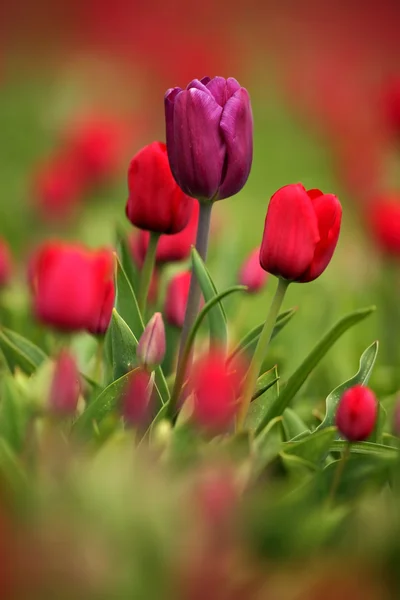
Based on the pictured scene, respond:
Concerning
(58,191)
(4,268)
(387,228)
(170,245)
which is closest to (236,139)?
(170,245)

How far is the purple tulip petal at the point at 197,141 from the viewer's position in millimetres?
896

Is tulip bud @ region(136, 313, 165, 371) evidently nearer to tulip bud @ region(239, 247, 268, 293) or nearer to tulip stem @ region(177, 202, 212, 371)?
tulip stem @ region(177, 202, 212, 371)

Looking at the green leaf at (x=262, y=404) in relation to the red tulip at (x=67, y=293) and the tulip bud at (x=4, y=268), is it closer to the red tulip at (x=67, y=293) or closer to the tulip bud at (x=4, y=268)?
the red tulip at (x=67, y=293)

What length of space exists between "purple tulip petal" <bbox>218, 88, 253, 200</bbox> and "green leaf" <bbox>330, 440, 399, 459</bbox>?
28 centimetres

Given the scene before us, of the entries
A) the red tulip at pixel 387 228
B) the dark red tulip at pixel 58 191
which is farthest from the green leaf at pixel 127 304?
the dark red tulip at pixel 58 191

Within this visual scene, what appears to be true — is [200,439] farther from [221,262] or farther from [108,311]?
[221,262]

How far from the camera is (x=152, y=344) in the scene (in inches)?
36.3

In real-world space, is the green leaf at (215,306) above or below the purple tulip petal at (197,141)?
below

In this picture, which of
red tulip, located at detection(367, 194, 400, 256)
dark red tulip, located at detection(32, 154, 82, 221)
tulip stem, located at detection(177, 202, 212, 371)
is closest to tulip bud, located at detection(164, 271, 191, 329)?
tulip stem, located at detection(177, 202, 212, 371)

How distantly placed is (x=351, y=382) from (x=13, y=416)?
0.37m

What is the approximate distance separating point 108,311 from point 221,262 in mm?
662

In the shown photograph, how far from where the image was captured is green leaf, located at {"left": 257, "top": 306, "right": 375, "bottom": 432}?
924 millimetres

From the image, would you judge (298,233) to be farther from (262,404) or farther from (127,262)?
(127,262)

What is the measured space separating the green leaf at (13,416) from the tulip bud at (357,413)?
301mm
